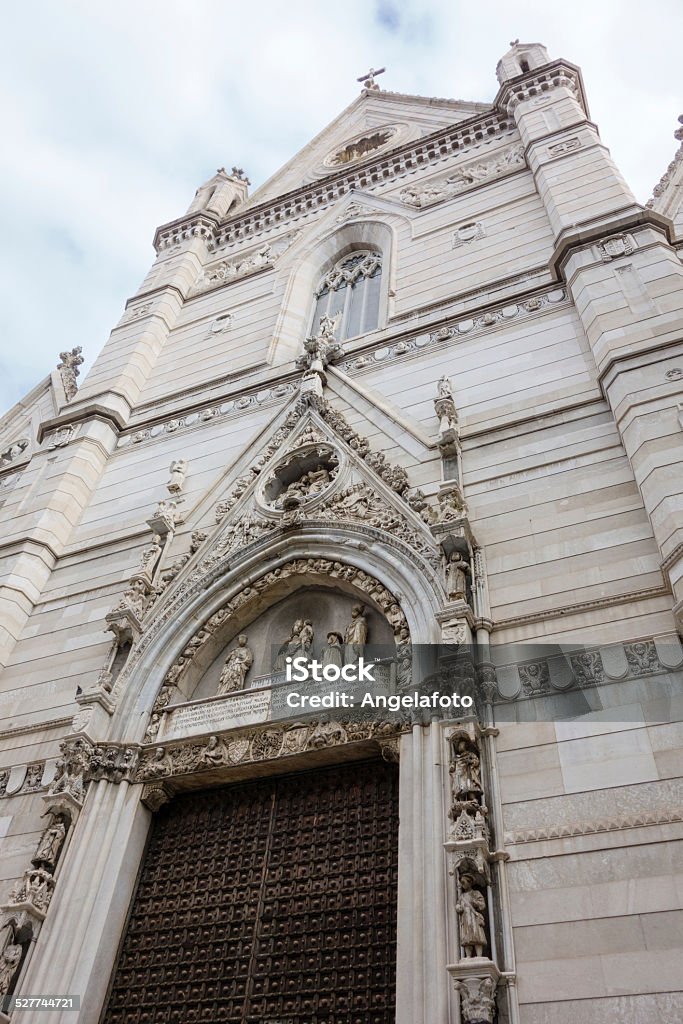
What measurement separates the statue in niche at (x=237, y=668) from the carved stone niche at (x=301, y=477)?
1.76 m

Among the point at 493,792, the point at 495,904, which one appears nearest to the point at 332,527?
the point at 493,792

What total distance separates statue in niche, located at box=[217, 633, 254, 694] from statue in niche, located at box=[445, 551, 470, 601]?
96.2 inches

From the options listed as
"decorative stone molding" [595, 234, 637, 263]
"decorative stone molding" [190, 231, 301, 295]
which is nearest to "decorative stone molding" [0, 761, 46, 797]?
"decorative stone molding" [595, 234, 637, 263]

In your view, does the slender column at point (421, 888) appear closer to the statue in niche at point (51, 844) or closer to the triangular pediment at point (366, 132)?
the statue in niche at point (51, 844)

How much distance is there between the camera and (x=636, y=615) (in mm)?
6598

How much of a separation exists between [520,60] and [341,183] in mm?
4889

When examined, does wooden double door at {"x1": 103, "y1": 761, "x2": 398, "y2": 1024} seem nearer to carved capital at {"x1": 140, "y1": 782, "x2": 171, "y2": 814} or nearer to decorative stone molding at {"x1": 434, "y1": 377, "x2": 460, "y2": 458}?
carved capital at {"x1": 140, "y1": 782, "x2": 171, "y2": 814}

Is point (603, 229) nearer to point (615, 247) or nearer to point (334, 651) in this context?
point (615, 247)

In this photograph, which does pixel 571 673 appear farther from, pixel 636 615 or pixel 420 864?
pixel 420 864

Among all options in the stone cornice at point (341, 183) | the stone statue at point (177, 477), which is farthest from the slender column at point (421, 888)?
the stone cornice at point (341, 183)

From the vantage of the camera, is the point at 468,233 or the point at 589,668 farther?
the point at 468,233

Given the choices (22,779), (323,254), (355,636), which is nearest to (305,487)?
(355,636)

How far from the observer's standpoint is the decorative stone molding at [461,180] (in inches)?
602

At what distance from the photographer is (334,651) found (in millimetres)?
8047
